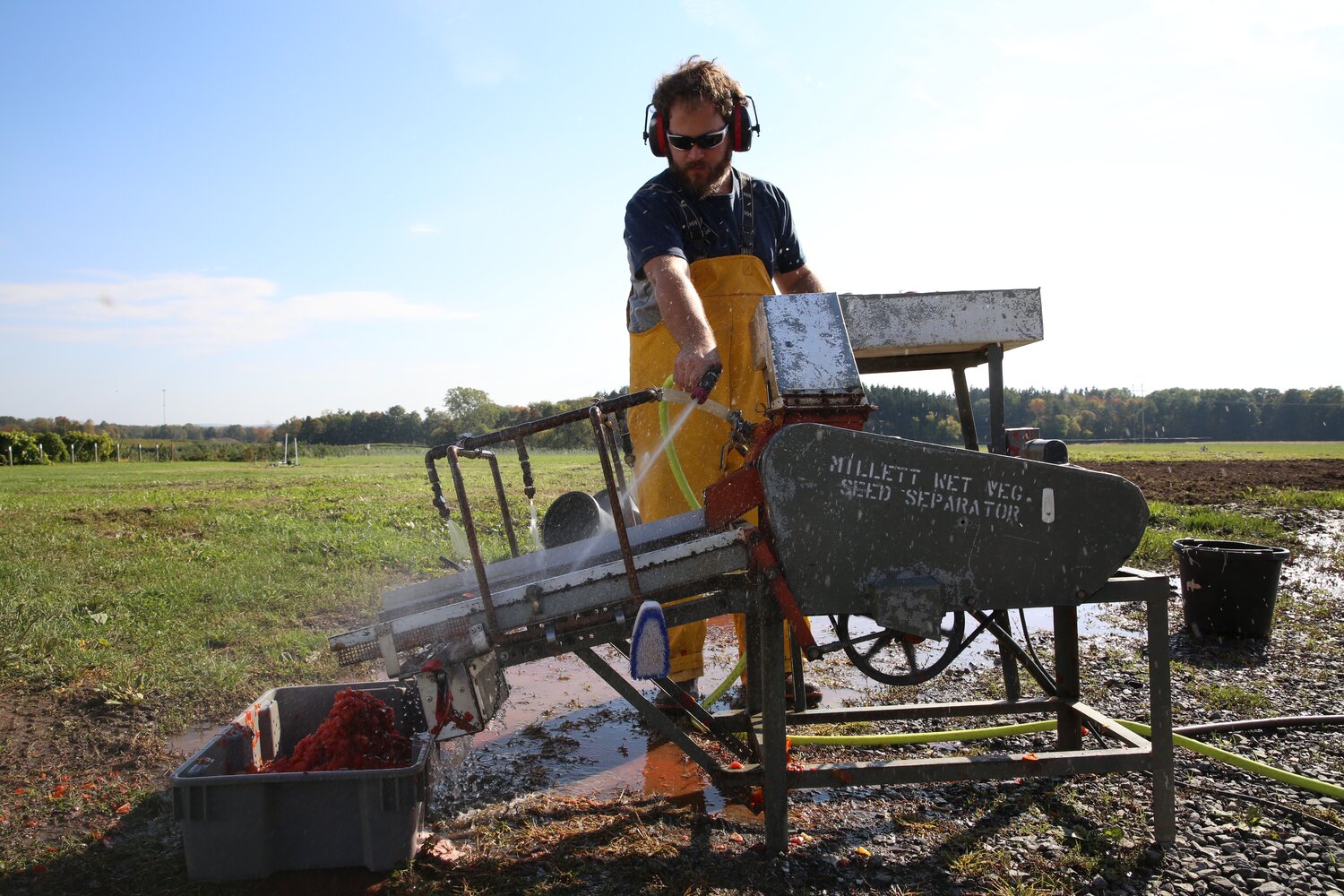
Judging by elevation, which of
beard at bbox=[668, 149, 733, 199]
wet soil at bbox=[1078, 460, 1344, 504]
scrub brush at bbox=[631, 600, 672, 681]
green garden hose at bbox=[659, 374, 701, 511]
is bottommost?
wet soil at bbox=[1078, 460, 1344, 504]

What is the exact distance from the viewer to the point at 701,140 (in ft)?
11.0

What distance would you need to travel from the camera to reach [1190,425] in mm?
73750

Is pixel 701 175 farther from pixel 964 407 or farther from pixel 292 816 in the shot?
pixel 292 816

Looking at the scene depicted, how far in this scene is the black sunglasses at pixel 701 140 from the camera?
3.37 meters

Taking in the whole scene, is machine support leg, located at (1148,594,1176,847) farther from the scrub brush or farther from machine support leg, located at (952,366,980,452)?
the scrub brush

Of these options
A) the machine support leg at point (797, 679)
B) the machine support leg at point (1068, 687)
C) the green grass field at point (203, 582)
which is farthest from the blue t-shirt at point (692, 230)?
the green grass field at point (203, 582)

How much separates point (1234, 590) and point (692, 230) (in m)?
4.33

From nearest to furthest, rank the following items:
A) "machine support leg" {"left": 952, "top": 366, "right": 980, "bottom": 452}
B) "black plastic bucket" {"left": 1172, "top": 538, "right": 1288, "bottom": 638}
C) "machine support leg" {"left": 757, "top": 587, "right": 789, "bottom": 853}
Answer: "machine support leg" {"left": 757, "top": 587, "right": 789, "bottom": 853} < "machine support leg" {"left": 952, "top": 366, "right": 980, "bottom": 452} < "black plastic bucket" {"left": 1172, "top": 538, "right": 1288, "bottom": 638}

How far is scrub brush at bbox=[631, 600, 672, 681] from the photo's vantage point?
243 centimetres

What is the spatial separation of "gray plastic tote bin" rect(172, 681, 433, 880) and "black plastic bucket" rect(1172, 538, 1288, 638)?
502cm

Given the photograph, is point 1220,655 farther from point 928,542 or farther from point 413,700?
point 413,700

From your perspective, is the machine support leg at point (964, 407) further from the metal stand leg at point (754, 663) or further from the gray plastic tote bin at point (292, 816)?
the gray plastic tote bin at point (292, 816)

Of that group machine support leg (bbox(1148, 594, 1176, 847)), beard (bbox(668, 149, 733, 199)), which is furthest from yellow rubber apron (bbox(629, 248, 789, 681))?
machine support leg (bbox(1148, 594, 1176, 847))

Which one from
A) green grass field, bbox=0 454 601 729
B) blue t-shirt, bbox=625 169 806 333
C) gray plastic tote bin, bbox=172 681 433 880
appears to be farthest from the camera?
green grass field, bbox=0 454 601 729
